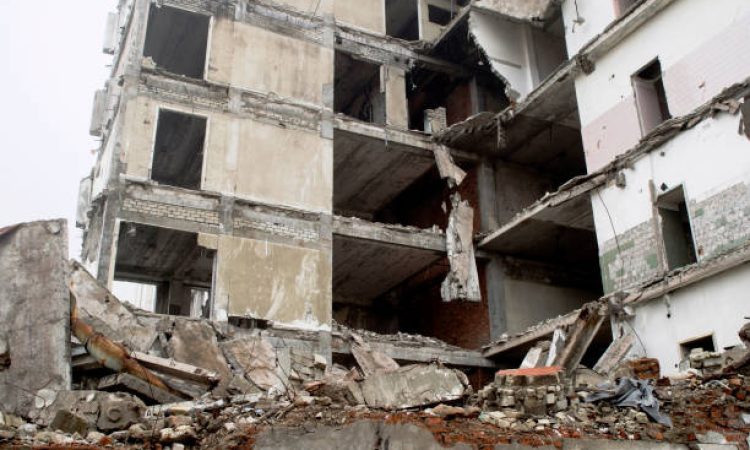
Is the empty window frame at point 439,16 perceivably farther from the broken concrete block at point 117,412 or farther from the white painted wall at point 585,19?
the broken concrete block at point 117,412

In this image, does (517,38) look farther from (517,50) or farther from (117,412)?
(117,412)

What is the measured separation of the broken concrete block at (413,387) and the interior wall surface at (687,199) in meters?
5.36

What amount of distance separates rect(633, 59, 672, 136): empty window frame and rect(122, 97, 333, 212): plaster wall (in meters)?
7.38

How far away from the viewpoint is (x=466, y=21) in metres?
19.9

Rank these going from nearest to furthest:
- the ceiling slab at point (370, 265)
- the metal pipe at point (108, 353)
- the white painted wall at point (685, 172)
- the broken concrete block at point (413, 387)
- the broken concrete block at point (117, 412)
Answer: the broken concrete block at point (117, 412), the broken concrete block at point (413, 387), the metal pipe at point (108, 353), the white painted wall at point (685, 172), the ceiling slab at point (370, 265)

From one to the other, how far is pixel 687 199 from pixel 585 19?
5.64 metres

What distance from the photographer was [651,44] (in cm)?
1466

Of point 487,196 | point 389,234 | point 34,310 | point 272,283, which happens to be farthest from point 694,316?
point 34,310

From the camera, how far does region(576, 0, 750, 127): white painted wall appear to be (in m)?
13.3

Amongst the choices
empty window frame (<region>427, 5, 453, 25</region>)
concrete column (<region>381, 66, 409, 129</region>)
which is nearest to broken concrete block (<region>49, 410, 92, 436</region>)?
concrete column (<region>381, 66, 409, 129</region>)

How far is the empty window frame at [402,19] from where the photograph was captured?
23047 mm

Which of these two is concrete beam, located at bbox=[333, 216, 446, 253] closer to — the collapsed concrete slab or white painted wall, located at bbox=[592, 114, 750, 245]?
white painted wall, located at bbox=[592, 114, 750, 245]

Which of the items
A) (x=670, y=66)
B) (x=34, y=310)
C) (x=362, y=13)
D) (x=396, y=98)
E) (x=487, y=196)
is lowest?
(x=34, y=310)

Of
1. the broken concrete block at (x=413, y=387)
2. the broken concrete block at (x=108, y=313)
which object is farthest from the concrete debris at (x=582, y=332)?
the broken concrete block at (x=108, y=313)
